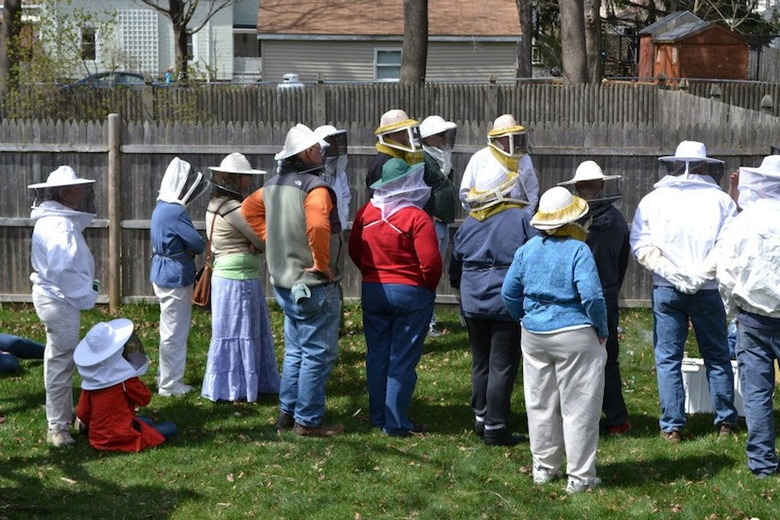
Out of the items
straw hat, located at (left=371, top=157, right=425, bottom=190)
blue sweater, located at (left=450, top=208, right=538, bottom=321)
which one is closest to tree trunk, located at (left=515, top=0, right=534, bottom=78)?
straw hat, located at (left=371, top=157, right=425, bottom=190)

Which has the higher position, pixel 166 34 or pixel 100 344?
pixel 166 34

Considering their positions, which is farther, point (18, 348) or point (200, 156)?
point (200, 156)

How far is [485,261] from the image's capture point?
755cm

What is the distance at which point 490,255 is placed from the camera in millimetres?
7523

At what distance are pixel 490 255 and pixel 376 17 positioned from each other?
99.2 feet

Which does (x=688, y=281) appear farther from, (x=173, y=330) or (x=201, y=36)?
(x=201, y=36)

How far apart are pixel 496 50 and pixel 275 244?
30.1m

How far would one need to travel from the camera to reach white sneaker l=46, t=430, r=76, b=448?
Answer: 7840 mm

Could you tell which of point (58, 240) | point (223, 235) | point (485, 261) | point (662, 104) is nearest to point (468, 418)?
point (485, 261)

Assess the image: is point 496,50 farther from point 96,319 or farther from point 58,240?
point 58,240

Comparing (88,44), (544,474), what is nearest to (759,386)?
(544,474)

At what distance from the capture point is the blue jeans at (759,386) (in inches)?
268

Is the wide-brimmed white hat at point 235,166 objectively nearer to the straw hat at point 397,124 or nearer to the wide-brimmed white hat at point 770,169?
the straw hat at point 397,124

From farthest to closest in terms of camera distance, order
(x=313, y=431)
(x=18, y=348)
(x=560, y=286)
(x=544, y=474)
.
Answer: (x=18, y=348)
(x=313, y=431)
(x=544, y=474)
(x=560, y=286)
